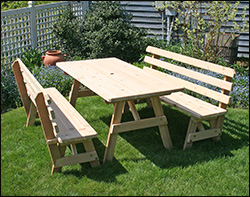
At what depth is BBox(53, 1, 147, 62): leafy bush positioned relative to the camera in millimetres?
7809

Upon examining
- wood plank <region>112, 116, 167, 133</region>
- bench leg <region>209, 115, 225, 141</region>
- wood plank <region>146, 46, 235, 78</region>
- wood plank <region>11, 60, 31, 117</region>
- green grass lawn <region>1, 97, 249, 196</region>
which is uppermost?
wood plank <region>146, 46, 235, 78</region>

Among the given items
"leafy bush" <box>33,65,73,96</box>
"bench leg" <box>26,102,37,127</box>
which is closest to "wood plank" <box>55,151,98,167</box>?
"bench leg" <box>26,102,37,127</box>

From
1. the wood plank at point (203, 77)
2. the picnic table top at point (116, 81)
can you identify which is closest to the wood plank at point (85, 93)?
the picnic table top at point (116, 81)

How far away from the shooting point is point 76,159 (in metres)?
3.73

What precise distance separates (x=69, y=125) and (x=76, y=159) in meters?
0.38

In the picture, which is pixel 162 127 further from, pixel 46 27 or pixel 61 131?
pixel 46 27

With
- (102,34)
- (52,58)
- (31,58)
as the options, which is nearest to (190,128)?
(52,58)

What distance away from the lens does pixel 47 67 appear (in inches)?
275

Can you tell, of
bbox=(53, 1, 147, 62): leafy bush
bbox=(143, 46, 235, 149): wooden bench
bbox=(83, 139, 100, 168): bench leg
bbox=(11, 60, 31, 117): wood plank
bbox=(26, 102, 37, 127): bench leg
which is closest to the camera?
bbox=(83, 139, 100, 168): bench leg

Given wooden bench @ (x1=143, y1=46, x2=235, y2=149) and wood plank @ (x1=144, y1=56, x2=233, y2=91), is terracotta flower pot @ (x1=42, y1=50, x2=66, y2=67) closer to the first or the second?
wood plank @ (x1=144, y1=56, x2=233, y2=91)

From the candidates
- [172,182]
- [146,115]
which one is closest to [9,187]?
[172,182]

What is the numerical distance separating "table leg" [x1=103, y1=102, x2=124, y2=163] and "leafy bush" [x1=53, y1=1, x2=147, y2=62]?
3970mm

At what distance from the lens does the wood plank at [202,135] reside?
13.9ft

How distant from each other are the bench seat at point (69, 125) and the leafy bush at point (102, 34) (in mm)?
3457
